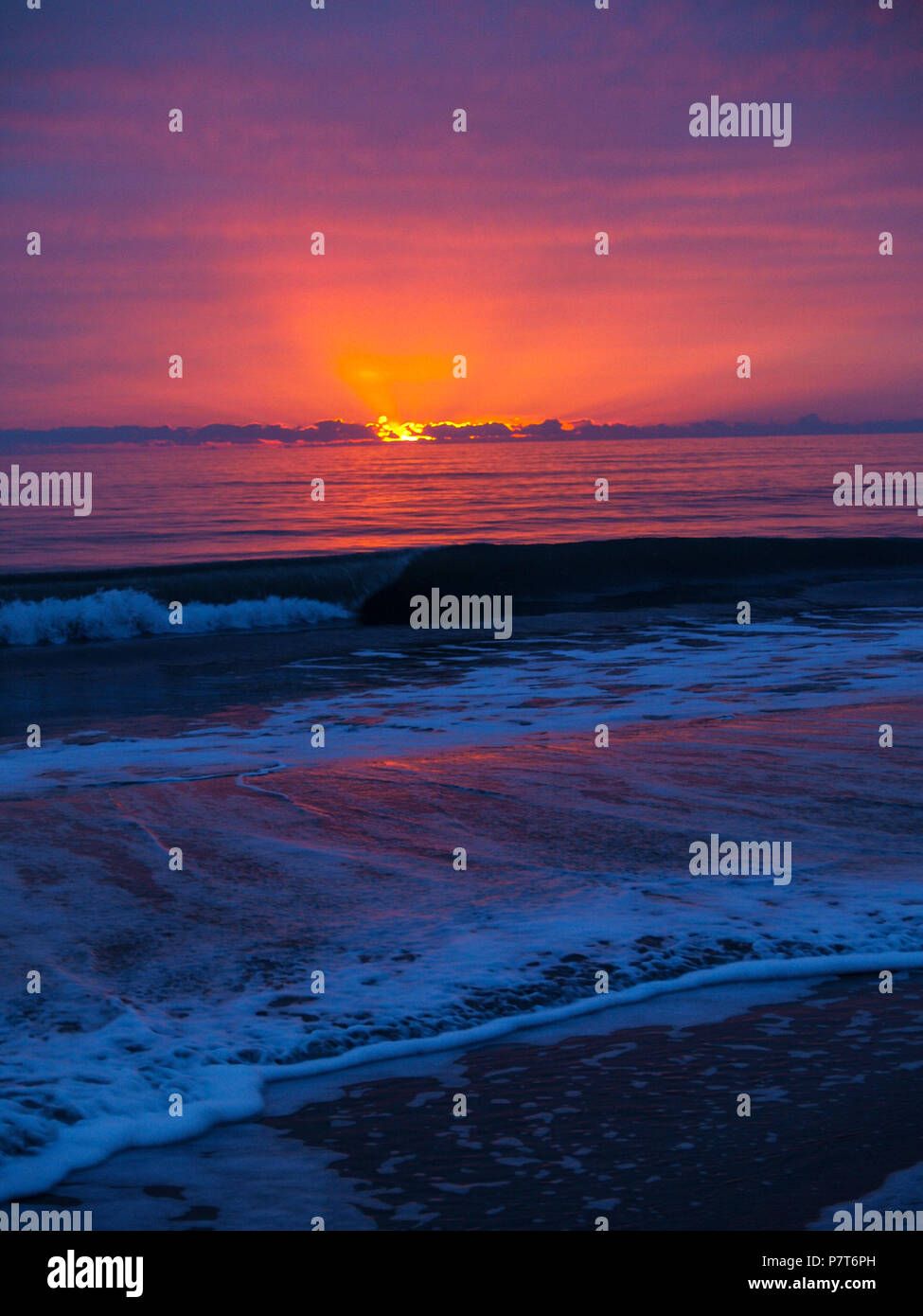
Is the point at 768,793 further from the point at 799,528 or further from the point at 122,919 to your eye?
the point at 799,528

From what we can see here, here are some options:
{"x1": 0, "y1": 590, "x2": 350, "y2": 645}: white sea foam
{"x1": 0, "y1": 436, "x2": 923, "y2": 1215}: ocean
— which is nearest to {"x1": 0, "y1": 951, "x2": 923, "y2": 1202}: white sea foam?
{"x1": 0, "y1": 436, "x2": 923, "y2": 1215}: ocean

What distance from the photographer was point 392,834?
6.46 m

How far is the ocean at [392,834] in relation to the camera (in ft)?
13.3

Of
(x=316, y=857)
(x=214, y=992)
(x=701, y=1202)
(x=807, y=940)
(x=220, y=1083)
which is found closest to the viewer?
(x=701, y=1202)

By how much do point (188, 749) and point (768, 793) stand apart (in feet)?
14.7

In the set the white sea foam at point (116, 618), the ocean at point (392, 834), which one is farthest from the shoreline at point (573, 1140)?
the white sea foam at point (116, 618)

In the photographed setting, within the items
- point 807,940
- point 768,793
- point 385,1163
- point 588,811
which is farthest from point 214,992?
point 768,793

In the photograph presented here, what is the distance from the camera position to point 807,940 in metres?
4.82

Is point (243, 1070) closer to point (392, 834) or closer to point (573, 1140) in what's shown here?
point (573, 1140)

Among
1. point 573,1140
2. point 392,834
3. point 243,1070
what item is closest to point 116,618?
Result: point 392,834

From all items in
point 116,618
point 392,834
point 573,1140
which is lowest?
point 573,1140
